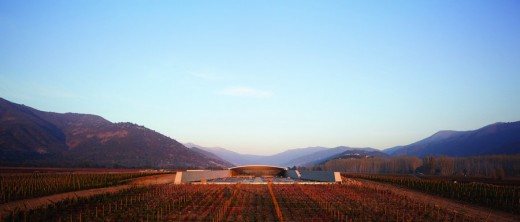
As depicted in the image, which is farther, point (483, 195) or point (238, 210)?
point (483, 195)

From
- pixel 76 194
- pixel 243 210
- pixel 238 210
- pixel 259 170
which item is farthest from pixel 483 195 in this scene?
pixel 259 170

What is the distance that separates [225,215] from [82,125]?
191315mm

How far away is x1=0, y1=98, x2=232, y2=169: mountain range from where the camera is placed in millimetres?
135625

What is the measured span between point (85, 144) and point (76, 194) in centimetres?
13903

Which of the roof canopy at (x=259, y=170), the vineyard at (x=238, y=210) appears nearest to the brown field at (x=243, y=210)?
the vineyard at (x=238, y=210)

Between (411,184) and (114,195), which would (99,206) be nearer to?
(114,195)

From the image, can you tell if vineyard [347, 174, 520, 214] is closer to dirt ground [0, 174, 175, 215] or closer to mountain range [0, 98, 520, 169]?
dirt ground [0, 174, 175, 215]

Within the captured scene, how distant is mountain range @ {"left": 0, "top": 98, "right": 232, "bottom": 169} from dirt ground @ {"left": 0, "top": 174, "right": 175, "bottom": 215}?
7794 centimetres

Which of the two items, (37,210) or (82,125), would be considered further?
(82,125)

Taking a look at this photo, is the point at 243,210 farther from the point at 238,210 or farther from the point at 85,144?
the point at 85,144

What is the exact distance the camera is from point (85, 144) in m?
160

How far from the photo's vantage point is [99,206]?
24.7m

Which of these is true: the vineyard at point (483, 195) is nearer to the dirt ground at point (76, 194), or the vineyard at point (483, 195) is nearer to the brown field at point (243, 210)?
the brown field at point (243, 210)

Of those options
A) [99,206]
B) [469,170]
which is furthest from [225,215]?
[469,170]
